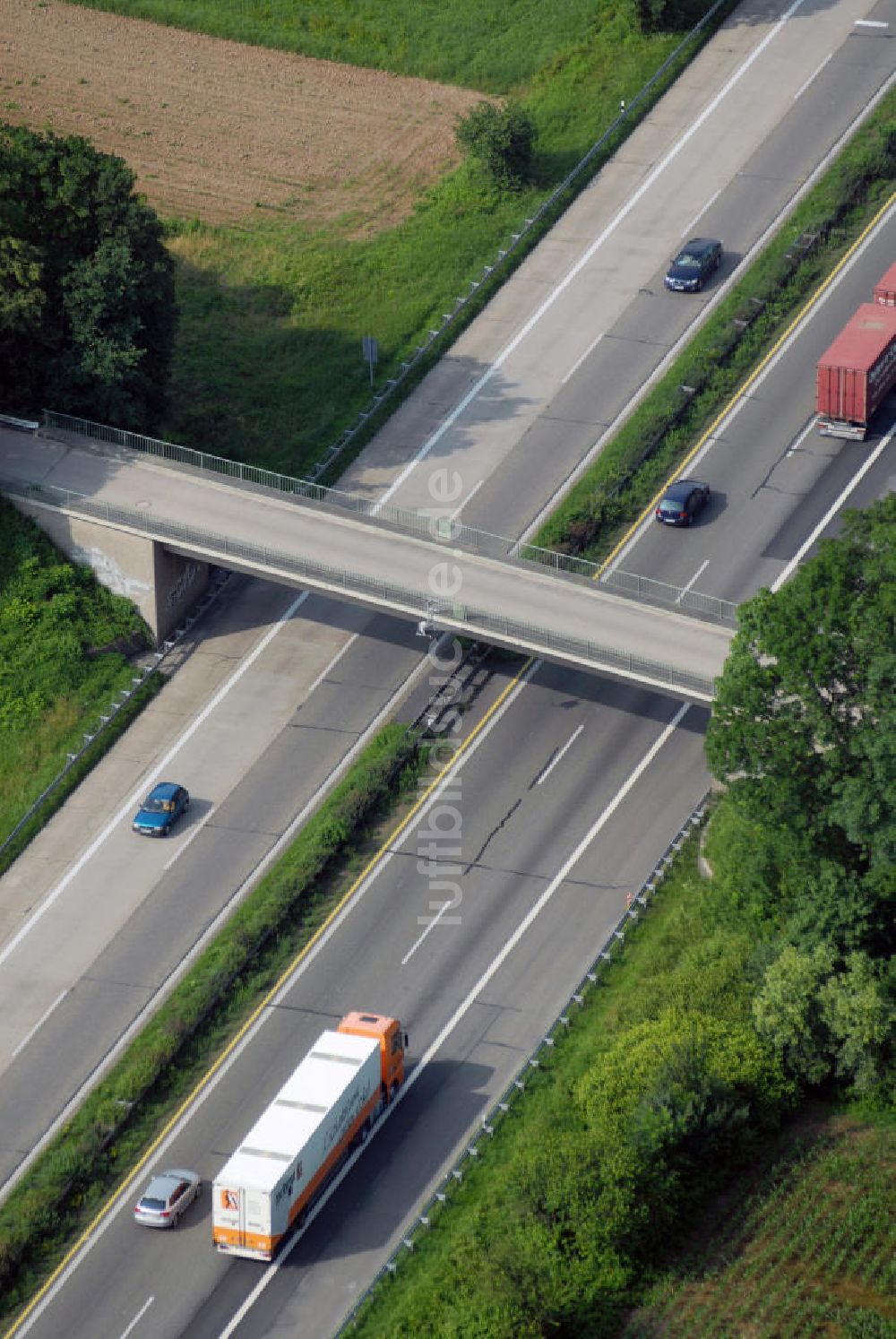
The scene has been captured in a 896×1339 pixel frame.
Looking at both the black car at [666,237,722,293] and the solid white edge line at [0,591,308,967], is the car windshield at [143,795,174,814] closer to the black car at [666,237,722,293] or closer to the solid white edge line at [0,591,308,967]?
the solid white edge line at [0,591,308,967]

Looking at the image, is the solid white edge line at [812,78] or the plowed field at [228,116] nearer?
the plowed field at [228,116]

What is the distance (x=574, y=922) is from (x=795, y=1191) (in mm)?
13458

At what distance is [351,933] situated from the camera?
7706 centimetres

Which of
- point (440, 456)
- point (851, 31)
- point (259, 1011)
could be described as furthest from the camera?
point (851, 31)

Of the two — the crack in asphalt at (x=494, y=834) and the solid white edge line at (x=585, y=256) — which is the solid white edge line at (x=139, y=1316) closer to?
the crack in asphalt at (x=494, y=834)

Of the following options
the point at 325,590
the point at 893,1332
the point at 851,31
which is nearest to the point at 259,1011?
the point at 325,590

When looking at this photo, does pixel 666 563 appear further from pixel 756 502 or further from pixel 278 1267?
pixel 278 1267

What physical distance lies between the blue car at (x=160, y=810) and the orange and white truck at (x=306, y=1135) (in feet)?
42.6

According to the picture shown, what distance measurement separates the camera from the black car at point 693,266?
10119 centimetres

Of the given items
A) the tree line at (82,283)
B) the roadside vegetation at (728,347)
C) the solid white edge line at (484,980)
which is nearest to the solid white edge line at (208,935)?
the solid white edge line at (484,980)

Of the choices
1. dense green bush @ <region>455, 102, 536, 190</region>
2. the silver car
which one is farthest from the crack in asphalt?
dense green bush @ <region>455, 102, 536, 190</region>

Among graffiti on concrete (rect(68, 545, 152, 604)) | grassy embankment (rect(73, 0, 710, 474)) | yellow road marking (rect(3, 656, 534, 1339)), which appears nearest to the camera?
yellow road marking (rect(3, 656, 534, 1339))

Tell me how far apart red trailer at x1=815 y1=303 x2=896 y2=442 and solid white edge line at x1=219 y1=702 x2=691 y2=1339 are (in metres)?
16.0

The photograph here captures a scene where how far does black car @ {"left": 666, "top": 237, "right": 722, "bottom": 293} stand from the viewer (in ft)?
332
